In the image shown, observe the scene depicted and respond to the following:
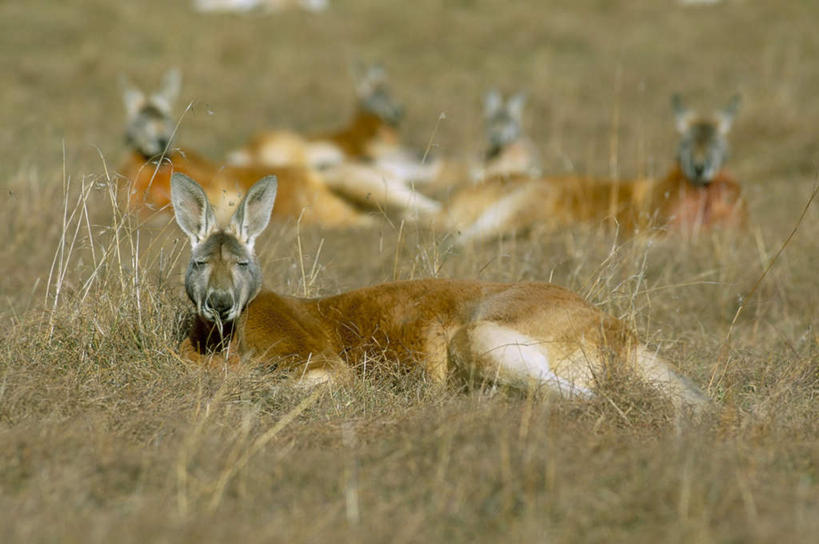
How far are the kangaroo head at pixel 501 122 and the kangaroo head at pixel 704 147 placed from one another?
391 centimetres

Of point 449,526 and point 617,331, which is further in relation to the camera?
point 617,331

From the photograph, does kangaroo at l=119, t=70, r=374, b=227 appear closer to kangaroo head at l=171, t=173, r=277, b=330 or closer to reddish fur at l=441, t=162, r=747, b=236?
reddish fur at l=441, t=162, r=747, b=236

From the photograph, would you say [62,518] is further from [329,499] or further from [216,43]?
[216,43]

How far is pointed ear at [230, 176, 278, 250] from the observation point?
5160 mm

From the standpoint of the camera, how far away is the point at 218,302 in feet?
15.6

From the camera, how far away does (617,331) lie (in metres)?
4.86

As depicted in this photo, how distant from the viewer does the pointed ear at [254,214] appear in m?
5.16

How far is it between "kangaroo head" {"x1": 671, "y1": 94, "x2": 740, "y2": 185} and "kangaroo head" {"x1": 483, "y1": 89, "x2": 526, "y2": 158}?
12.8 ft

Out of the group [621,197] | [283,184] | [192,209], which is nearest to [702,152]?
[621,197]

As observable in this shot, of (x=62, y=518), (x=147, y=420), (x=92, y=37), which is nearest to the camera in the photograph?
(x=62, y=518)

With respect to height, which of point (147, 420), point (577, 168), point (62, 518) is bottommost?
point (577, 168)

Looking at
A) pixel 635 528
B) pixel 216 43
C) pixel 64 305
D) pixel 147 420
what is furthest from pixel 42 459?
pixel 216 43

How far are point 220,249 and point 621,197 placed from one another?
5405 millimetres

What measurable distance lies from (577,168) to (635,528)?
1115 cm
